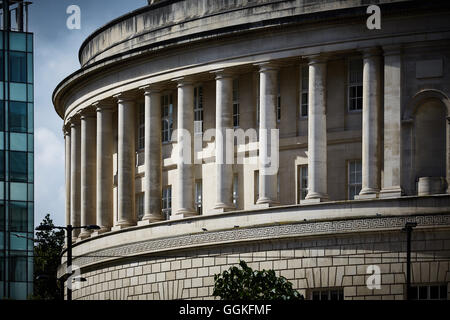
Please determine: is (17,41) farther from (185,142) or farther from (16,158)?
(185,142)

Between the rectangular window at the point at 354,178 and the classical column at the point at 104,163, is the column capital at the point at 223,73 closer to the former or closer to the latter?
the rectangular window at the point at 354,178

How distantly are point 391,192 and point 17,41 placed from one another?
1510 inches

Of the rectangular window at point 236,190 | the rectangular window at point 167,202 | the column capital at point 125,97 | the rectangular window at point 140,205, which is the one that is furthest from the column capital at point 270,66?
the rectangular window at point 140,205

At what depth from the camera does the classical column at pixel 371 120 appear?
64.2m

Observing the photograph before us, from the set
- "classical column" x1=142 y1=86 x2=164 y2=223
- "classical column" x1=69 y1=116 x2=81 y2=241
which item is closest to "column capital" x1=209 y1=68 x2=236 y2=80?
"classical column" x1=142 y1=86 x2=164 y2=223

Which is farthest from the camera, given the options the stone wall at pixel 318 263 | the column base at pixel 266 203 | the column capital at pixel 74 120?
the column capital at pixel 74 120

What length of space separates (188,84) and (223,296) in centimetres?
1955

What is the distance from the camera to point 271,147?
67750 millimetres

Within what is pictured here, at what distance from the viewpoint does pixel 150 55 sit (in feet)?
240

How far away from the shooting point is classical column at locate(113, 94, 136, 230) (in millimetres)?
75812

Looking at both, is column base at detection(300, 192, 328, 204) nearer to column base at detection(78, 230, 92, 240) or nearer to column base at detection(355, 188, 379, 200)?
column base at detection(355, 188, 379, 200)

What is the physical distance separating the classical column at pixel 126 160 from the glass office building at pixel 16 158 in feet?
56.0

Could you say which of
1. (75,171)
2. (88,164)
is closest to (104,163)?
(88,164)

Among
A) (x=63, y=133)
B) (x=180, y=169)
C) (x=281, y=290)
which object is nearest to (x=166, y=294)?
(x=180, y=169)
